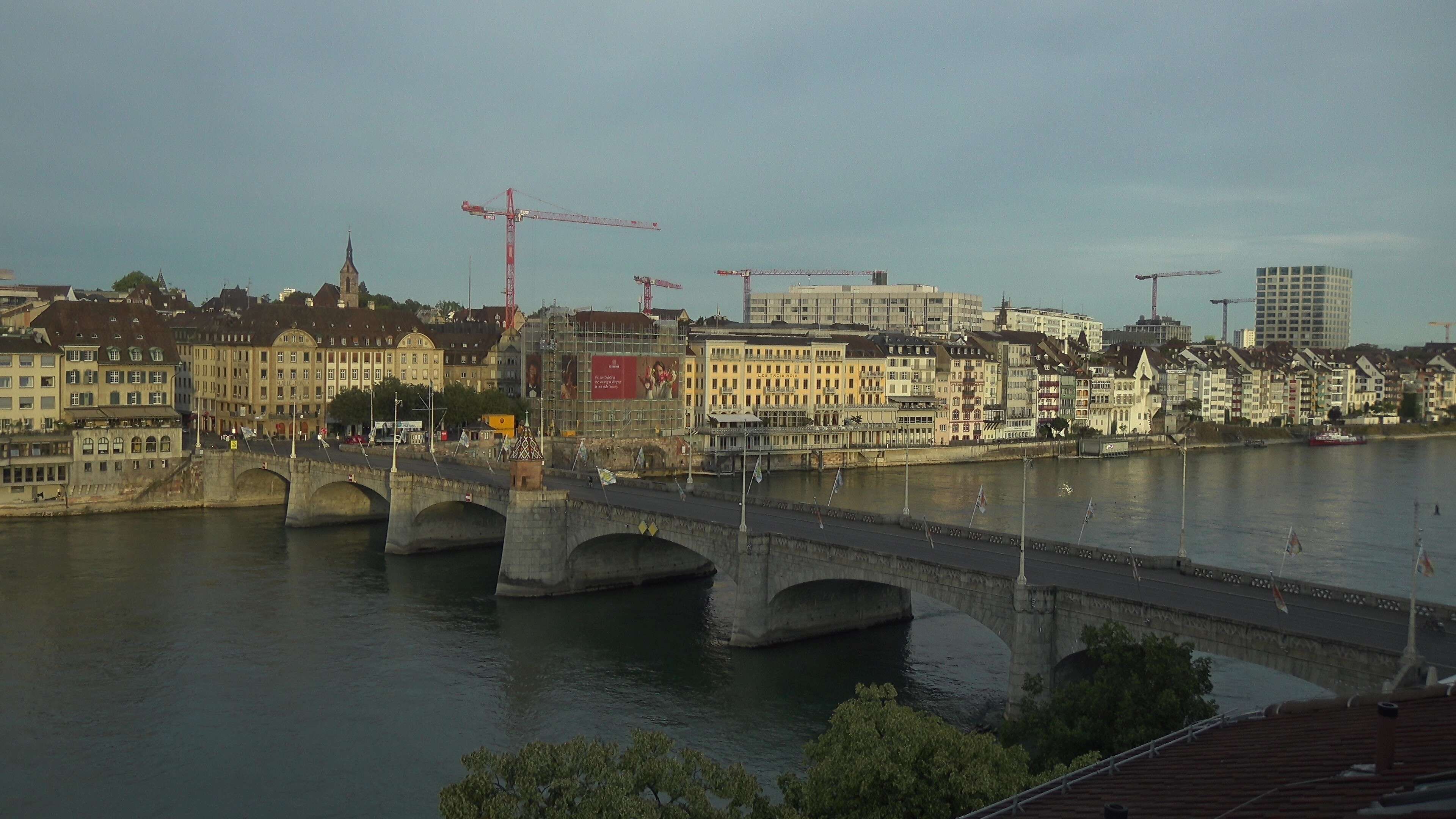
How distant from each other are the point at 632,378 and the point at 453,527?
5075 cm

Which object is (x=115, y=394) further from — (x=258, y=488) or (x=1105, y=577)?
(x=1105, y=577)

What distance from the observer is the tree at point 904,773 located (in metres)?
20.1

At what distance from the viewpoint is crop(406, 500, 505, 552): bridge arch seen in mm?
68375

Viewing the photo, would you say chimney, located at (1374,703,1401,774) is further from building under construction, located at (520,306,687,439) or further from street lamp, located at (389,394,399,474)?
building under construction, located at (520,306,687,439)

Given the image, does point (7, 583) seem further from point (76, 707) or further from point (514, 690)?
point (514, 690)

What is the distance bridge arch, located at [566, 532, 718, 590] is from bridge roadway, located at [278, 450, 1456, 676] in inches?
75.7

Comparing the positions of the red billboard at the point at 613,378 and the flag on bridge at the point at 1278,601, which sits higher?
the red billboard at the point at 613,378

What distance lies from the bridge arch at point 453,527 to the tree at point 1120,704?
4291 cm

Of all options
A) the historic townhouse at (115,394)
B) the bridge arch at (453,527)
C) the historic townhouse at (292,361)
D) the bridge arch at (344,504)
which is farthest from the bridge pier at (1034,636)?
the historic townhouse at (292,361)

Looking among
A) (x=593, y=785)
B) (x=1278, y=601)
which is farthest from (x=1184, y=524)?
(x=593, y=785)

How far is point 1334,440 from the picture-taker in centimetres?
17088

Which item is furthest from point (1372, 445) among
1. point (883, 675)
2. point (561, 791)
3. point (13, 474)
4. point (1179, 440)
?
point (561, 791)

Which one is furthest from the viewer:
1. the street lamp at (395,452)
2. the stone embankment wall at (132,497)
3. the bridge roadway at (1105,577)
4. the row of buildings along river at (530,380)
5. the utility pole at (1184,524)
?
the row of buildings along river at (530,380)

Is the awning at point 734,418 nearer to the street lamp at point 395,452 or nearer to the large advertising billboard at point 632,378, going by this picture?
the large advertising billboard at point 632,378
